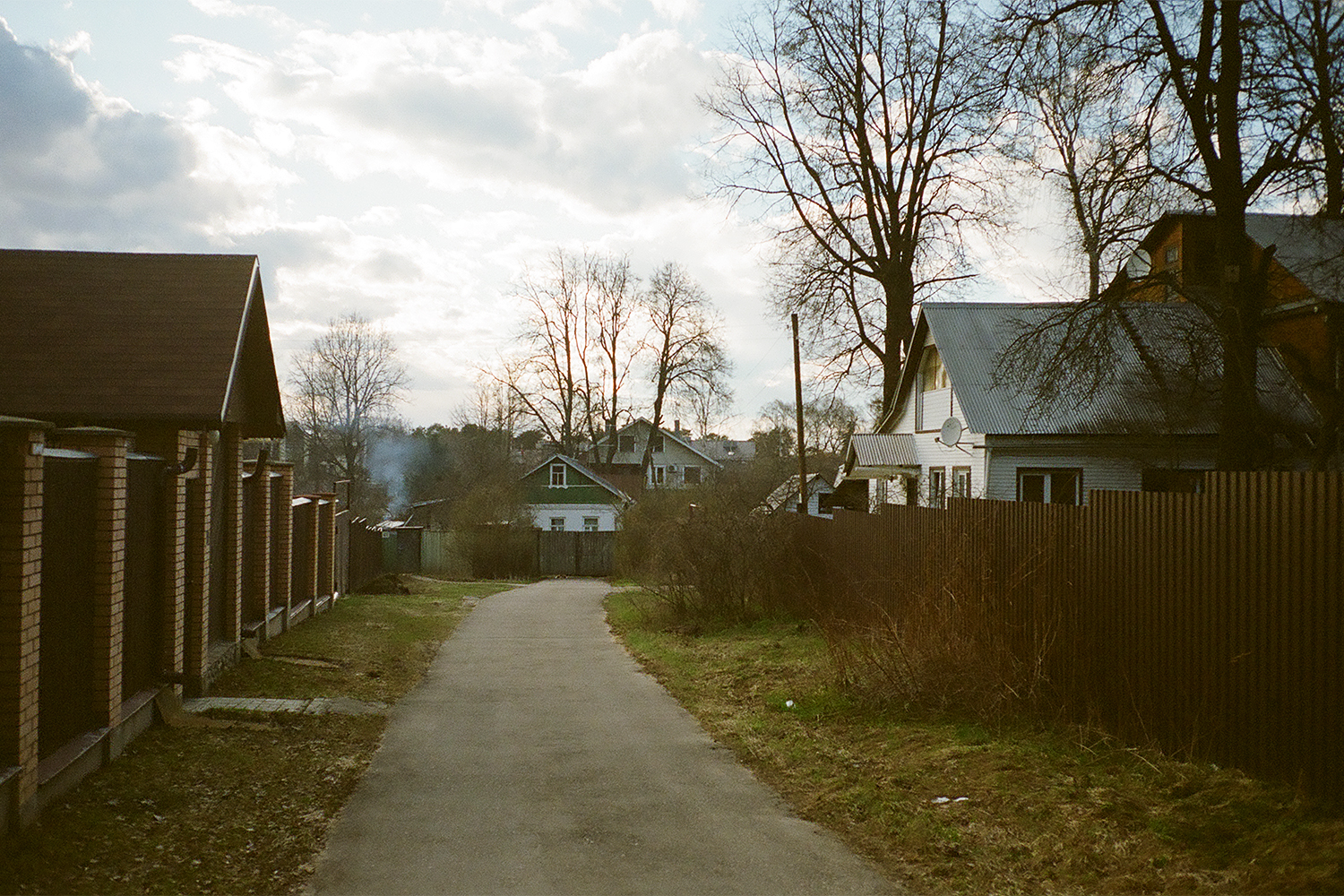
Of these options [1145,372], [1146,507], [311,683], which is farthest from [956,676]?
A: [1145,372]

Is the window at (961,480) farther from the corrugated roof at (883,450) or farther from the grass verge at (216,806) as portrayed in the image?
the grass verge at (216,806)

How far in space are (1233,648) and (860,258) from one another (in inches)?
912

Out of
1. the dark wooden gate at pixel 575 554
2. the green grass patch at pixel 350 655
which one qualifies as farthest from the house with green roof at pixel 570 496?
the green grass patch at pixel 350 655

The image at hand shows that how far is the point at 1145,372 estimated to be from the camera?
2178 centimetres

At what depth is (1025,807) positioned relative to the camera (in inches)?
244

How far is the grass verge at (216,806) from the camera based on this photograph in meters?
5.13

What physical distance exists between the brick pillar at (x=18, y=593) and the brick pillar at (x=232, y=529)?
19.7 feet

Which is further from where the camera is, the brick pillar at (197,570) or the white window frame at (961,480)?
the white window frame at (961,480)

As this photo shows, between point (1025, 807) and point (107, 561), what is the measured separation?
618cm

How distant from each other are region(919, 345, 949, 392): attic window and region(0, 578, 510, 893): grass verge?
1715 cm

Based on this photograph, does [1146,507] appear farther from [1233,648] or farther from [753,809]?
[753,809]

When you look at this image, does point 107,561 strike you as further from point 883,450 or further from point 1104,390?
point 883,450

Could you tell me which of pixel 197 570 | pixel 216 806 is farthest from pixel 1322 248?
pixel 216 806

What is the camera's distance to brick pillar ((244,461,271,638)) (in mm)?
13062
